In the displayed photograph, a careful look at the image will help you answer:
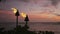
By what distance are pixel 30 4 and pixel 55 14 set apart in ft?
2.68

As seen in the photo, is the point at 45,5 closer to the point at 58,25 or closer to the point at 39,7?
the point at 39,7

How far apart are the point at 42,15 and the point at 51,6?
388 millimetres

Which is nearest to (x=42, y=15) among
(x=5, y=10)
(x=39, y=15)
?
(x=39, y=15)

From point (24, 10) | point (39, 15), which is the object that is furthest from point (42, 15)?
point (24, 10)

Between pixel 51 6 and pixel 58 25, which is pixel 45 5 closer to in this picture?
pixel 51 6

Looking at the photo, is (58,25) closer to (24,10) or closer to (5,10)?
(24,10)

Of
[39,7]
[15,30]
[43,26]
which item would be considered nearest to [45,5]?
[39,7]

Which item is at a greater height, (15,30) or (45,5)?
(45,5)

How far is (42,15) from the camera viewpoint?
7.01 m

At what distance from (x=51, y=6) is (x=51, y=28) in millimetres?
672

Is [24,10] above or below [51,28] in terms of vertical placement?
above

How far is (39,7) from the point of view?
704cm

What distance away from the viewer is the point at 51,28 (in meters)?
6.91

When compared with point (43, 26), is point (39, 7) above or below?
above
